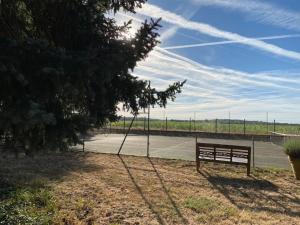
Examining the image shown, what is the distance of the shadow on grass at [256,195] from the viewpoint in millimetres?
9469

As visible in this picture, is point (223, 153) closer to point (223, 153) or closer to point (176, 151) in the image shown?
point (223, 153)

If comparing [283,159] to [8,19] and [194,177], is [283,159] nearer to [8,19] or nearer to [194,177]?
[194,177]

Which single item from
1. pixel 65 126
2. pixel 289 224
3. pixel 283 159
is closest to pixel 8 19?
pixel 65 126

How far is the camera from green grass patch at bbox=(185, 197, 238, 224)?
8.29m

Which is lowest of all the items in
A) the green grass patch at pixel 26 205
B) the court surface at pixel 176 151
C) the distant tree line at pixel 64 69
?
the green grass patch at pixel 26 205

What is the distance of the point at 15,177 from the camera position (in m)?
12.0

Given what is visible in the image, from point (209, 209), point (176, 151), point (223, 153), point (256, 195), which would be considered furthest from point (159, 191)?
point (176, 151)

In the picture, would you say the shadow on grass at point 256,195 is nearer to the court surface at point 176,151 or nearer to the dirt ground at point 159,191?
the dirt ground at point 159,191

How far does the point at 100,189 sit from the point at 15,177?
286 cm

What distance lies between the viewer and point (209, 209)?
352 inches

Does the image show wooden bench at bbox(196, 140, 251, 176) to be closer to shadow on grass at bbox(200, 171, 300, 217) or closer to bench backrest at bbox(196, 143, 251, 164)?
bench backrest at bbox(196, 143, 251, 164)

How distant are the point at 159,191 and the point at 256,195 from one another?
7.98 ft

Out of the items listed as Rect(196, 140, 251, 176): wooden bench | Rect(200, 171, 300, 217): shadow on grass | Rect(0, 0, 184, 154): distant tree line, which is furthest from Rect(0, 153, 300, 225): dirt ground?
Rect(0, 0, 184, 154): distant tree line

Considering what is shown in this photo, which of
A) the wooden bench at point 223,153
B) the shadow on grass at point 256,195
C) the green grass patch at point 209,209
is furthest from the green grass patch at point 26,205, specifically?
the wooden bench at point 223,153
